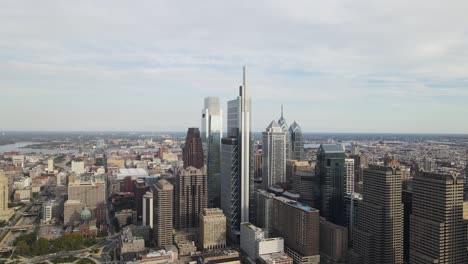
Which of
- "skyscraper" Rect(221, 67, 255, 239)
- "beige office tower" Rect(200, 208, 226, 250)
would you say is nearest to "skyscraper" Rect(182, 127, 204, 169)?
"skyscraper" Rect(221, 67, 255, 239)

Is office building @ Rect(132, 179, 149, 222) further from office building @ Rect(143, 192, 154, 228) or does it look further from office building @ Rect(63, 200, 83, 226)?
office building @ Rect(63, 200, 83, 226)

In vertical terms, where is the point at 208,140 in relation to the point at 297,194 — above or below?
above

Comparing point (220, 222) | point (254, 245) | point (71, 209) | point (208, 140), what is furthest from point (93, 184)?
point (254, 245)

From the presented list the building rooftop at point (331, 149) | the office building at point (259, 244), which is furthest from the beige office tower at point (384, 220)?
the building rooftop at point (331, 149)

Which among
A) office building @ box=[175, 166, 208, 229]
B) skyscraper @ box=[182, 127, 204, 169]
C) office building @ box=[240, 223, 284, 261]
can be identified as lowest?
office building @ box=[240, 223, 284, 261]

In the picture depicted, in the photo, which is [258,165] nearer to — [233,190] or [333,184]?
[233,190]

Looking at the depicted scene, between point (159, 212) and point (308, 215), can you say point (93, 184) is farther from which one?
point (308, 215)

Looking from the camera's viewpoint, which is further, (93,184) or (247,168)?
(93,184)

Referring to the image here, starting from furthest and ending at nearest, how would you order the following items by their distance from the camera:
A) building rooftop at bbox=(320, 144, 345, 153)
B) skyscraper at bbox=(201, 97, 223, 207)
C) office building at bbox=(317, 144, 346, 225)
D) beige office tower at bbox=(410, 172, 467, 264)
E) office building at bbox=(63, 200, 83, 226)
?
skyscraper at bbox=(201, 97, 223, 207)
office building at bbox=(63, 200, 83, 226)
building rooftop at bbox=(320, 144, 345, 153)
office building at bbox=(317, 144, 346, 225)
beige office tower at bbox=(410, 172, 467, 264)
